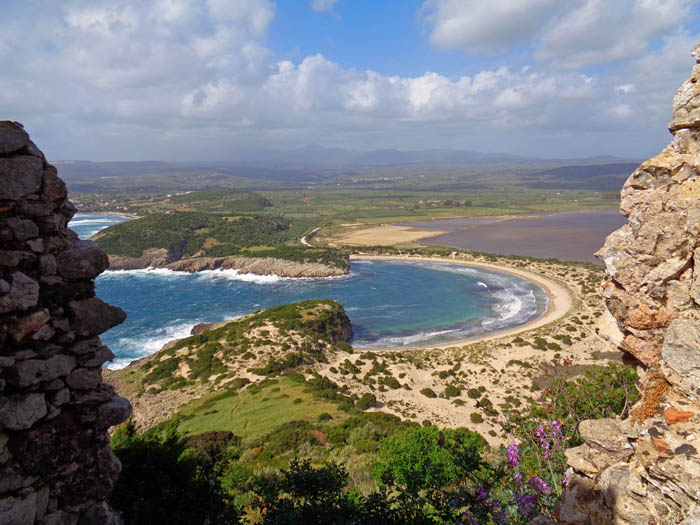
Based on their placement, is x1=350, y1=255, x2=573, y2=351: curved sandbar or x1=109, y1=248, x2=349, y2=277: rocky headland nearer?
x1=350, y1=255, x2=573, y2=351: curved sandbar

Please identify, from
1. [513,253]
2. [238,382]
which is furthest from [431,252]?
[238,382]

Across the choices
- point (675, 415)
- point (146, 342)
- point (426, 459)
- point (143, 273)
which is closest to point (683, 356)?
point (675, 415)

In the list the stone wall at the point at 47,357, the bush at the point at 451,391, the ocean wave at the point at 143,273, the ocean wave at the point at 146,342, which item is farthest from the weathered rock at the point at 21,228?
the ocean wave at the point at 143,273

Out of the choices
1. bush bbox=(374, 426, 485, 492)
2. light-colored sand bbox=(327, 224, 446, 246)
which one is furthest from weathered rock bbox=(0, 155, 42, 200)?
light-colored sand bbox=(327, 224, 446, 246)

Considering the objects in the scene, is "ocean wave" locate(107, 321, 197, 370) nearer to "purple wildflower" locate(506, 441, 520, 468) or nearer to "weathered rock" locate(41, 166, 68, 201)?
"weathered rock" locate(41, 166, 68, 201)

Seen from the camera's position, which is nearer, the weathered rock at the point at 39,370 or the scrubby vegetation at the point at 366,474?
the weathered rock at the point at 39,370

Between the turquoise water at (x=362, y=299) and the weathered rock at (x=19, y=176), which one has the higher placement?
the weathered rock at (x=19, y=176)

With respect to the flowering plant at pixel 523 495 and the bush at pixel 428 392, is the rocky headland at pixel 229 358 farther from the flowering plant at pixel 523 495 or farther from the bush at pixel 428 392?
the flowering plant at pixel 523 495
